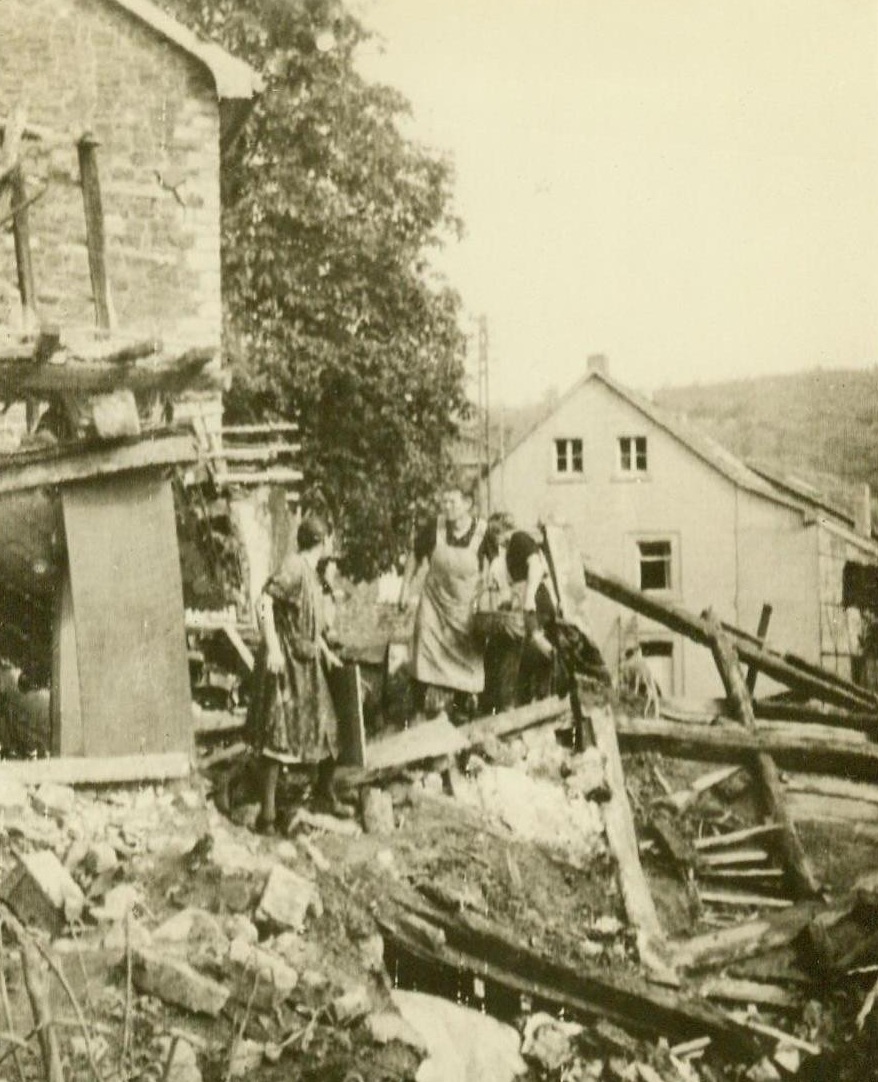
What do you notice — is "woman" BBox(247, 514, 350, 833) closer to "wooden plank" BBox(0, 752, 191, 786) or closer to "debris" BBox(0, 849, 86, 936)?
"wooden plank" BBox(0, 752, 191, 786)

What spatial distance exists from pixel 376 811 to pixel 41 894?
7.26ft

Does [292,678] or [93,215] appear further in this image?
[93,215]

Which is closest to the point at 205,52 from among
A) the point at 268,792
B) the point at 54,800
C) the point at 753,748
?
the point at 268,792

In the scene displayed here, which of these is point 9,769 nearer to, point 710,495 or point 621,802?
point 621,802

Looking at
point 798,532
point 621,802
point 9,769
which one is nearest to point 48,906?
point 9,769

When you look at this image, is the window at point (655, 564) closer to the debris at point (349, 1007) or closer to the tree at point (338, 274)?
the tree at point (338, 274)

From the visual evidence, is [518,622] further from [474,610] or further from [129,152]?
[129,152]

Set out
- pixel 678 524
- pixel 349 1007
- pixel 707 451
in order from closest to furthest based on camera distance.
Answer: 1. pixel 349 1007
2. pixel 707 451
3. pixel 678 524

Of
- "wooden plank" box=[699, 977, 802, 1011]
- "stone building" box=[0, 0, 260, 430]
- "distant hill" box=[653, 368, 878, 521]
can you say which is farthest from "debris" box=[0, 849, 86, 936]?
"distant hill" box=[653, 368, 878, 521]

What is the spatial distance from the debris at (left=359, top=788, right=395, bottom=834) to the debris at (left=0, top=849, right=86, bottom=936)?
1.95m

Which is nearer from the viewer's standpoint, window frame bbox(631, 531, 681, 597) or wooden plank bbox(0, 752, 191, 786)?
wooden plank bbox(0, 752, 191, 786)

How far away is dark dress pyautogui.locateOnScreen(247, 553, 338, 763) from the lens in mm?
6352

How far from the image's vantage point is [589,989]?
5.80 m

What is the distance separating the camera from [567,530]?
890 centimetres
